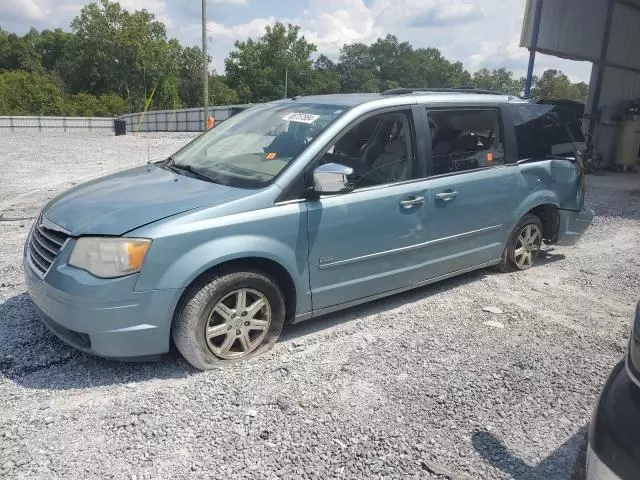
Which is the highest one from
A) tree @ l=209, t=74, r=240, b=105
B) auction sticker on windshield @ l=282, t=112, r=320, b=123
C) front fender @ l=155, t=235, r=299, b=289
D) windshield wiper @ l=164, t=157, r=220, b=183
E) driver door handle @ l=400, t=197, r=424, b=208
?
tree @ l=209, t=74, r=240, b=105

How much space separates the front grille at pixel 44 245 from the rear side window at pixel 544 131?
409cm

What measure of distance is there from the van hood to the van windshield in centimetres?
20

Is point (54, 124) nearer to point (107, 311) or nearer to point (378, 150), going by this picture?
point (378, 150)

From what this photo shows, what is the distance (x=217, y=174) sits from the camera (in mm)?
3781

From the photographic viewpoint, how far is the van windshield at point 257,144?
3674 millimetres

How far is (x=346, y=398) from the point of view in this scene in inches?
124

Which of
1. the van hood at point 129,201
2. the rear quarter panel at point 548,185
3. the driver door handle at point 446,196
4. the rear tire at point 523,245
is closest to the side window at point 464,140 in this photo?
the driver door handle at point 446,196

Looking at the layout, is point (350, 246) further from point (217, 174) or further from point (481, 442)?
point (481, 442)

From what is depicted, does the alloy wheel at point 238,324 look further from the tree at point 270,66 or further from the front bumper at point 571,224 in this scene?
the tree at point 270,66

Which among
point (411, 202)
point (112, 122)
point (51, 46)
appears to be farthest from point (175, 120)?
point (51, 46)

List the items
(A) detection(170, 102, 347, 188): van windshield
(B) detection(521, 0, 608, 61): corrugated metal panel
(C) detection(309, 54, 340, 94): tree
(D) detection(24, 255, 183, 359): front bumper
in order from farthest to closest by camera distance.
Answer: (C) detection(309, 54, 340, 94): tree < (B) detection(521, 0, 608, 61): corrugated metal panel < (A) detection(170, 102, 347, 188): van windshield < (D) detection(24, 255, 183, 359): front bumper

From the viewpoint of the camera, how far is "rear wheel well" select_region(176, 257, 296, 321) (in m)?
3.25

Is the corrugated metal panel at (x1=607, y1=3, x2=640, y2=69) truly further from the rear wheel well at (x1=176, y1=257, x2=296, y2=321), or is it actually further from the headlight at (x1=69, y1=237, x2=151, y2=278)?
the headlight at (x1=69, y1=237, x2=151, y2=278)

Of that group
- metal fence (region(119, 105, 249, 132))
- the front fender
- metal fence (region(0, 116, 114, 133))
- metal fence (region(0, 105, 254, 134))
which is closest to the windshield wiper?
the front fender
